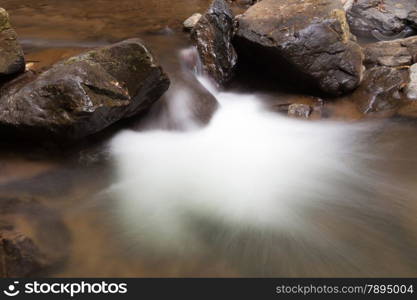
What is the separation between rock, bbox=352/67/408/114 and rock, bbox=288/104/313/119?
854 mm

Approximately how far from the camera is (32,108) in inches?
164

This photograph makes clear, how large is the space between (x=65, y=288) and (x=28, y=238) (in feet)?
1.97

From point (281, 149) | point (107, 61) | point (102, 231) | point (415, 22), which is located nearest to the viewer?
point (102, 231)

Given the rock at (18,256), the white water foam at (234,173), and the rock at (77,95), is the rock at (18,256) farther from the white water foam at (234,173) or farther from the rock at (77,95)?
the rock at (77,95)

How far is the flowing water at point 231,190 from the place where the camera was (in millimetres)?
3283

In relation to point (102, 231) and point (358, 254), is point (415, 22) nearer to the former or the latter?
point (358, 254)

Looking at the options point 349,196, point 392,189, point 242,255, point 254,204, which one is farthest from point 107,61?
point 392,189

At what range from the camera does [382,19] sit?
9.25 m

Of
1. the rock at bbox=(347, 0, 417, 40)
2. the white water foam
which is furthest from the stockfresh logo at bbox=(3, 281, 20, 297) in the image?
the rock at bbox=(347, 0, 417, 40)

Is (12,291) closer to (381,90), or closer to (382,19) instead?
(381,90)

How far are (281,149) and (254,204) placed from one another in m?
1.46

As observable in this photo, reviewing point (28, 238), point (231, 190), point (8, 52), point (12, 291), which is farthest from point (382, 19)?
point (12, 291)

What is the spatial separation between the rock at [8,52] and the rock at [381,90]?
5.15 metres

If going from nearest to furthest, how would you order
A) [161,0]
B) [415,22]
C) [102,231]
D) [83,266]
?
A: 1. [83,266]
2. [102,231]
3. [415,22]
4. [161,0]
